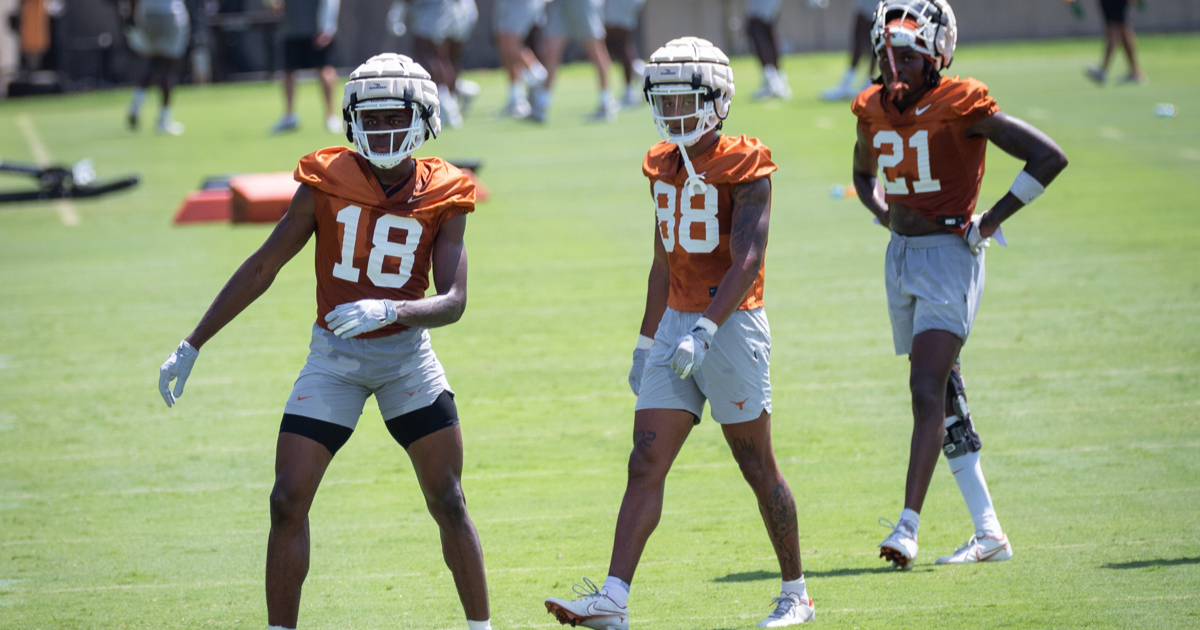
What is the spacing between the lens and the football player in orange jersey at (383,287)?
170 inches

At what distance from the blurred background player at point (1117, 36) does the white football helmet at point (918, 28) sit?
48.1 ft

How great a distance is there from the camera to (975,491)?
5.41 m

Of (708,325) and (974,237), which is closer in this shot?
(708,325)

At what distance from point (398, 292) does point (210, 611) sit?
4.83 ft

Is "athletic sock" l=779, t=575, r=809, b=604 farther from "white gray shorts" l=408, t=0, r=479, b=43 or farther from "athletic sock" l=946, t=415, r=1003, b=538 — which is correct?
"white gray shorts" l=408, t=0, r=479, b=43

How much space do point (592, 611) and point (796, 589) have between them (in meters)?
0.80

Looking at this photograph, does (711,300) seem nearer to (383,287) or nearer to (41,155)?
(383,287)

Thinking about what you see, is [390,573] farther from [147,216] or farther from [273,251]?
[147,216]

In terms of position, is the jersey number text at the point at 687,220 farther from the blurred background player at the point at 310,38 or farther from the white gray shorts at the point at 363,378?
the blurred background player at the point at 310,38

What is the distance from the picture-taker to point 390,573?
5.35 metres

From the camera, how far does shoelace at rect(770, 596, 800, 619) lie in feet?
15.1

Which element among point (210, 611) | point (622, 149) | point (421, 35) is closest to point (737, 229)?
point (210, 611)

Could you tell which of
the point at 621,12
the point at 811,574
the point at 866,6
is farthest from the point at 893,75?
the point at 621,12

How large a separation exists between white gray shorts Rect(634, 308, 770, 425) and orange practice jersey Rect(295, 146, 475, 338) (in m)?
0.86
